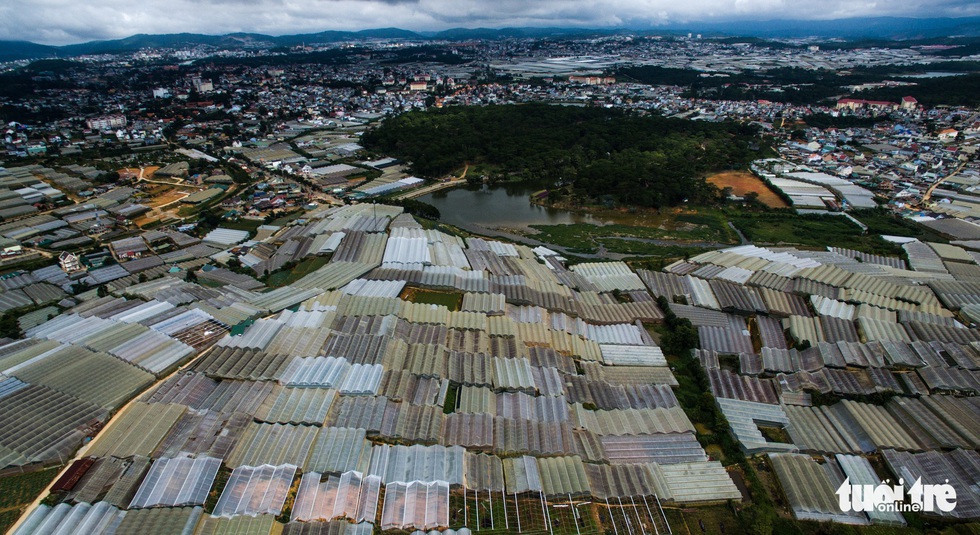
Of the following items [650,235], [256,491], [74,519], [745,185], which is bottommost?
[650,235]

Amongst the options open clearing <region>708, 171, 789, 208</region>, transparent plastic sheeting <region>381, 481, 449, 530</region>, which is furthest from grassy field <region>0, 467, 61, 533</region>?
open clearing <region>708, 171, 789, 208</region>

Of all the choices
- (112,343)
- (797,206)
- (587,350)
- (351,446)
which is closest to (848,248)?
(797,206)

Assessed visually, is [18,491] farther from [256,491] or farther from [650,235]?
[650,235]

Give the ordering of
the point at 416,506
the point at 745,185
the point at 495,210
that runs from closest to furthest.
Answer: the point at 416,506, the point at 495,210, the point at 745,185

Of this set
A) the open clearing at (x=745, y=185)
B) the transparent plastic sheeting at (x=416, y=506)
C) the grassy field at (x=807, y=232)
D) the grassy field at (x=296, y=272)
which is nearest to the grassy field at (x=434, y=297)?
the grassy field at (x=296, y=272)

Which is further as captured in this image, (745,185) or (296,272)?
(745,185)

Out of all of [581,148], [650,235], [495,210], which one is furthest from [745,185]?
[495,210]

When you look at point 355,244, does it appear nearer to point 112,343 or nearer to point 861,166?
Answer: point 112,343
